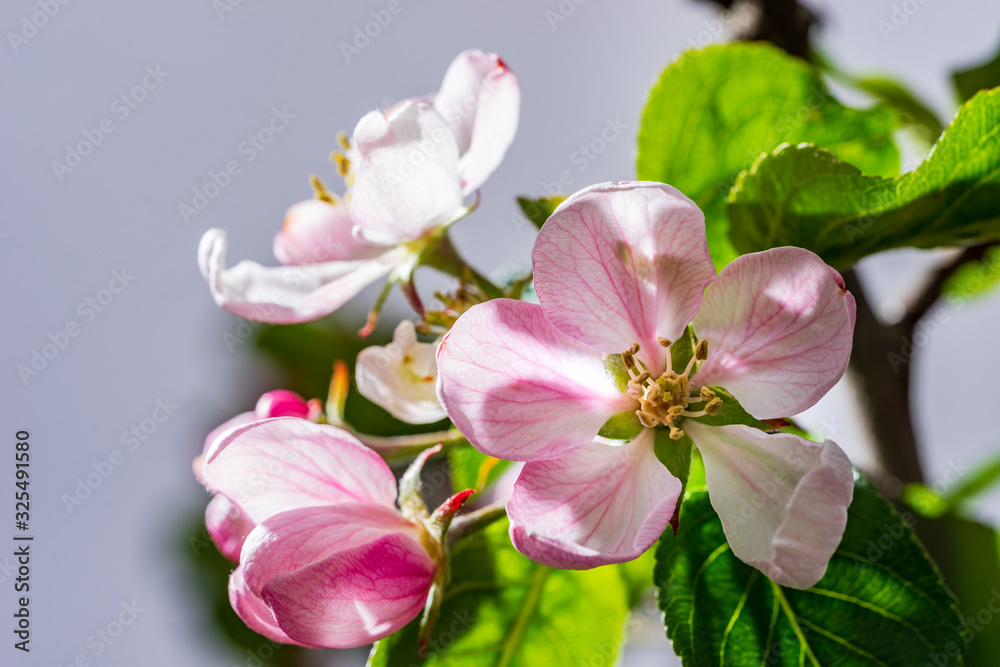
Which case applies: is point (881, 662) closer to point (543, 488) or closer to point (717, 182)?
point (543, 488)

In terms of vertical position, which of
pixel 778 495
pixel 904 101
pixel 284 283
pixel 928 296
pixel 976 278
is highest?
pixel 284 283

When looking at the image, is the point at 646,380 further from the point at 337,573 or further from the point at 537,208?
the point at 337,573

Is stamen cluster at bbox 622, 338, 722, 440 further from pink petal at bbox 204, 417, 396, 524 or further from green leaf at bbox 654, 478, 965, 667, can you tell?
pink petal at bbox 204, 417, 396, 524

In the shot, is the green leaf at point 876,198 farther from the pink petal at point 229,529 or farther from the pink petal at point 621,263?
the pink petal at point 229,529

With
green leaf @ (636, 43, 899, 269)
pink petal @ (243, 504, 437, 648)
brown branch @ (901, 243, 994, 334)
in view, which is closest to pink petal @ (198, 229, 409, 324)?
pink petal @ (243, 504, 437, 648)

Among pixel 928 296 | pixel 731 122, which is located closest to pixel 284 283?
pixel 731 122

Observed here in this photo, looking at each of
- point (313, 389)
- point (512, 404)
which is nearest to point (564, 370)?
point (512, 404)

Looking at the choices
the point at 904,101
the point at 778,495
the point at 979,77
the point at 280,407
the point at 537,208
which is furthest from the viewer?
the point at 904,101
